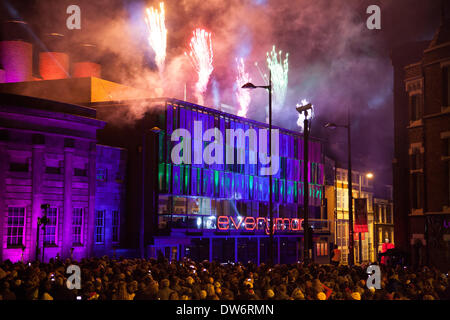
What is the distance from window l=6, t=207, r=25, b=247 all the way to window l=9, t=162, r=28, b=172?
2546mm

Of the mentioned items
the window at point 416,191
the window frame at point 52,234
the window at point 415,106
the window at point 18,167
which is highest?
the window at point 415,106

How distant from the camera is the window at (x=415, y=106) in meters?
39.6

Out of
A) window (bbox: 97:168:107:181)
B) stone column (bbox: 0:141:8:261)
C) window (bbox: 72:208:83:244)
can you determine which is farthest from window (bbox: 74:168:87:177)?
stone column (bbox: 0:141:8:261)

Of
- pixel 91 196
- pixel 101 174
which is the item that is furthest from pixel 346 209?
pixel 91 196

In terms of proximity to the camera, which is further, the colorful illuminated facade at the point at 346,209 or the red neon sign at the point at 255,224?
the colorful illuminated facade at the point at 346,209

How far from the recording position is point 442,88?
118 ft

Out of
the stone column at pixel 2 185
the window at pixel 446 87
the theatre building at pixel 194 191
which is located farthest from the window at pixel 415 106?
the stone column at pixel 2 185

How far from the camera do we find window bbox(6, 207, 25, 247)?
4150 cm

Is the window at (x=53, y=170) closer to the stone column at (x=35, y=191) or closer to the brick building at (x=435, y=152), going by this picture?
the stone column at (x=35, y=191)

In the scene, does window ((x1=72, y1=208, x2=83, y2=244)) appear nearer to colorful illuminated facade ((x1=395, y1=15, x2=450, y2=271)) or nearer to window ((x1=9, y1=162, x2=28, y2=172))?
window ((x1=9, y1=162, x2=28, y2=172))

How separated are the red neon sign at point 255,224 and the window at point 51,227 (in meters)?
15.4

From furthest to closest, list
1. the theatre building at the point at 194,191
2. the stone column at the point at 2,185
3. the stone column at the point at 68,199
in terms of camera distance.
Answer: the theatre building at the point at 194,191, the stone column at the point at 68,199, the stone column at the point at 2,185

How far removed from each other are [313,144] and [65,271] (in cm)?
5018
